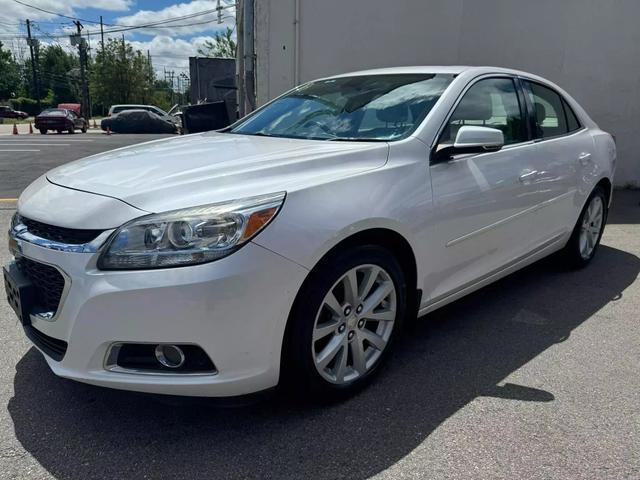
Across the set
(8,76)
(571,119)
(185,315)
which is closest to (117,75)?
(8,76)

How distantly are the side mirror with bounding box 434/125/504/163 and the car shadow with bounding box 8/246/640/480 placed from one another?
116 centimetres

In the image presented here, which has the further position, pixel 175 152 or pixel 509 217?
pixel 509 217

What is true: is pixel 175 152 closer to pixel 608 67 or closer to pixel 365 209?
pixel 365 209

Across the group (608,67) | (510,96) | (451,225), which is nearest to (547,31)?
(608,67)

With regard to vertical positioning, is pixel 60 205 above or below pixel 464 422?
above

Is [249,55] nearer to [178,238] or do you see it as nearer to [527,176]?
[527,176]

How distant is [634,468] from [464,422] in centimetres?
68

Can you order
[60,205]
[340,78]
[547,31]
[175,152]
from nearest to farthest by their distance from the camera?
[60,205] < [175,152] < [340,78] < [547,31]

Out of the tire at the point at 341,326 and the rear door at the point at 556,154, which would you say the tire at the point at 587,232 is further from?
the tire at the point at 341,326

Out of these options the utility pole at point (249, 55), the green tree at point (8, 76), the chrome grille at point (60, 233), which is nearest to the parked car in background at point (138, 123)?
the utility pole at point (249, 55)

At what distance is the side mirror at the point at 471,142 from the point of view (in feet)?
8.95

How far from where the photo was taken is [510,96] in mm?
3678

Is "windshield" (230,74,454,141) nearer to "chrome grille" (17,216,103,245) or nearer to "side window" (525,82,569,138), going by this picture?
"side window" (525,82,569,138)

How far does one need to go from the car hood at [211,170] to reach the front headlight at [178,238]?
72 mm
